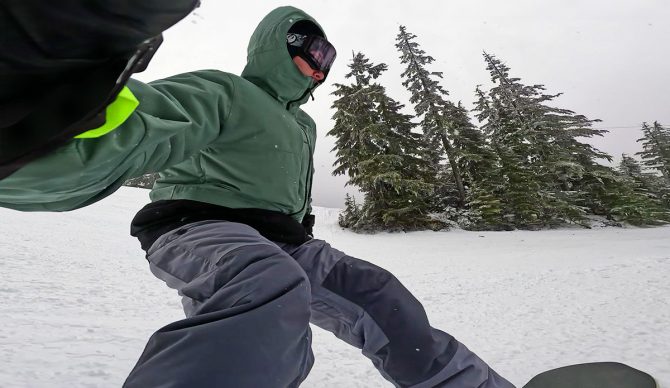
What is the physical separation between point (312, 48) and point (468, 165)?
2003 cm

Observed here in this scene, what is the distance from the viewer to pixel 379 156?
709 inches

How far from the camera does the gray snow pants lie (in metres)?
0.80

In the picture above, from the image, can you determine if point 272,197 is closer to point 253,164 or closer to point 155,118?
point 253,164

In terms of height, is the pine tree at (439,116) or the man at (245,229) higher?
the pine tree at (439,116)

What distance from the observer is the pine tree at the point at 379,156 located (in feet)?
56.7

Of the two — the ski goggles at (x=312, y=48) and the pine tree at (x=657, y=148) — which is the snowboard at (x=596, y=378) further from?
the pine tree at (x=657, y=148)

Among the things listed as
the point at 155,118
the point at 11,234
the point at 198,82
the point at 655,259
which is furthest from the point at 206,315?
the point at 11,234

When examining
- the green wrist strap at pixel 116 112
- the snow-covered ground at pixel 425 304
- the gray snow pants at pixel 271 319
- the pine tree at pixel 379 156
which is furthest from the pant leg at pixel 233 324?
the pine tree at pixel 379 156

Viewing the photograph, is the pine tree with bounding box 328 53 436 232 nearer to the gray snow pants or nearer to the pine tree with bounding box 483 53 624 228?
the pine tree with bounding box 483 53 624 228

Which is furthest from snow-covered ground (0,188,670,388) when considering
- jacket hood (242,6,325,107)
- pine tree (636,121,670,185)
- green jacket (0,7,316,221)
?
pine tree (636,121,670,185)

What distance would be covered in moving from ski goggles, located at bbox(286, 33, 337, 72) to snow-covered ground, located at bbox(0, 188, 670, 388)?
7.61ft

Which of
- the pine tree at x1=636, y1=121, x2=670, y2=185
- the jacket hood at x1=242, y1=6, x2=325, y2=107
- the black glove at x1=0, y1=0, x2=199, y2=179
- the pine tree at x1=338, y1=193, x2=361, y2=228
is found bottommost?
the pine tree at x1=338, y1=193, x2=361, y2=228

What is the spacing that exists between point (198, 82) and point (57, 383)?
2.06 m

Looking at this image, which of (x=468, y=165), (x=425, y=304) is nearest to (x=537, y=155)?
(x=468, y=165)
